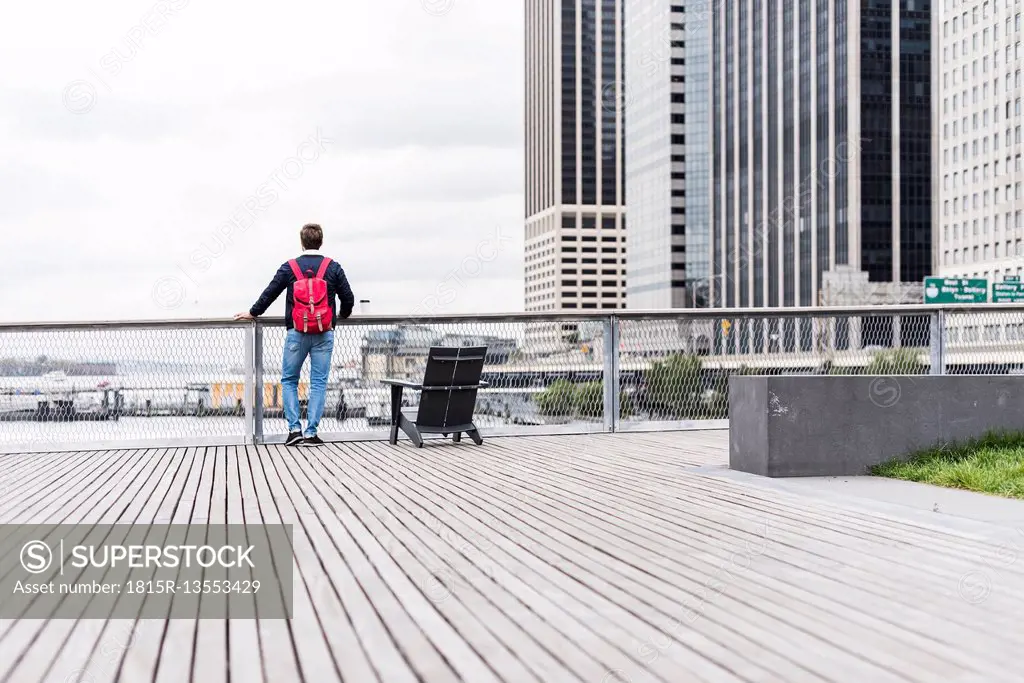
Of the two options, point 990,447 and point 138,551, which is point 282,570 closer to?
point 138,551

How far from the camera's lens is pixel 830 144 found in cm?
10869

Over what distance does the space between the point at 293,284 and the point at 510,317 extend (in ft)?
7.36

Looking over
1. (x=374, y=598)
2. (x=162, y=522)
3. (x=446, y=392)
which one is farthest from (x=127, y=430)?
(x=374, y=598)

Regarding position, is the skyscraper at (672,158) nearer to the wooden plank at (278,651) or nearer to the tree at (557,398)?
the tree at (557,398)

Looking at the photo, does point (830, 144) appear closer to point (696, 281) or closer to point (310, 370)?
point (696, 281)

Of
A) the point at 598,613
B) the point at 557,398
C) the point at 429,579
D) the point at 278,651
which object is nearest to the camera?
the point at 278,651

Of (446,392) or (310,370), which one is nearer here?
(446,392)

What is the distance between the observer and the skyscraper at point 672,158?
433 feet

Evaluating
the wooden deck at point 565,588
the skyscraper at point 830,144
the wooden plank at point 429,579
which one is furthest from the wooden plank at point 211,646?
the skyscraper at point 830,144

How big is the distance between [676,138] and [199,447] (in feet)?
424

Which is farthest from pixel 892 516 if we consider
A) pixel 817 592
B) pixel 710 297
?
pixel 710 297

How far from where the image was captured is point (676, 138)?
13500 centimetres

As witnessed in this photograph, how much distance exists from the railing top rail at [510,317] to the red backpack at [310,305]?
1.22ft

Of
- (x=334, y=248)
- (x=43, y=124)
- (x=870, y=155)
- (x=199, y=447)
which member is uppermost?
(x=870, y=155)
